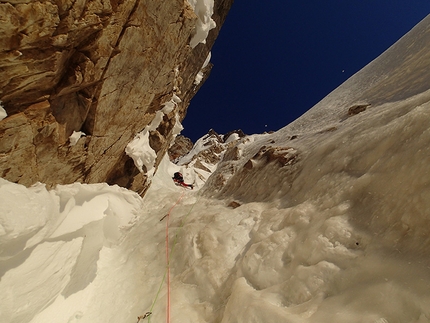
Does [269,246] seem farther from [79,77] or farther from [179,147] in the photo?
[179,147]

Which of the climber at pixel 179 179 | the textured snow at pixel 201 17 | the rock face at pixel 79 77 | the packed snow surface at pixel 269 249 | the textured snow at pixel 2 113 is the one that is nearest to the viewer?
the packed snow surface at pixel 269 249

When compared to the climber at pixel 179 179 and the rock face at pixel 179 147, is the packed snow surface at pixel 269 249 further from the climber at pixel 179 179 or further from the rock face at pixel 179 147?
the rock face at pixel 179 147

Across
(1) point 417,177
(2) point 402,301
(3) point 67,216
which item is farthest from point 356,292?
(3) point 67,216

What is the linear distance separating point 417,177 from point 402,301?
188 centimetres

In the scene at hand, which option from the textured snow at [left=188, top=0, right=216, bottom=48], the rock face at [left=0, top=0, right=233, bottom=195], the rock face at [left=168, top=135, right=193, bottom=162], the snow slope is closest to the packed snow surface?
the snow slope

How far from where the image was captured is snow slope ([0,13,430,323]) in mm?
2855

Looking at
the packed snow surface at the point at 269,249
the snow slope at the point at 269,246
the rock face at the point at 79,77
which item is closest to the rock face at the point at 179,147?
the rock face at the point at 79,77

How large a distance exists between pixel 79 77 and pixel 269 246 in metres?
7.55

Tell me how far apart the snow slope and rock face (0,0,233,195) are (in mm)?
1389

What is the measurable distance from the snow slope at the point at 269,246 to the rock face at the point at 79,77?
1.39 meters

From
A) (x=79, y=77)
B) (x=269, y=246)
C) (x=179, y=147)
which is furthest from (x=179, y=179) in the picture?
(x=179, y=147)

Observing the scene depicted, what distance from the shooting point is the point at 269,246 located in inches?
170

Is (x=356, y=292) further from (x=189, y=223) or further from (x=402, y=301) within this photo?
(x=189, y=223)

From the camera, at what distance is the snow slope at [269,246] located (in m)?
2.86
